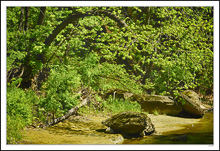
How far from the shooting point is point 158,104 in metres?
10.3

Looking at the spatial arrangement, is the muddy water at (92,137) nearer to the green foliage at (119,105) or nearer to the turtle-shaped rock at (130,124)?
the turtle-shaped rock at (130,124)

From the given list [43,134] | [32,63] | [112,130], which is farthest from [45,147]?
[32,63]

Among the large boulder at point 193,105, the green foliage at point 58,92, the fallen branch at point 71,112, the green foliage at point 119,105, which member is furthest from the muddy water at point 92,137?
the large boulder at point 193,105

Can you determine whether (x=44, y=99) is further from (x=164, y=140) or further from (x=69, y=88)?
(x=164, y=140)

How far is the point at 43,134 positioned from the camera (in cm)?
586

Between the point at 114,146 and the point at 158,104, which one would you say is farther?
the point at 158,104

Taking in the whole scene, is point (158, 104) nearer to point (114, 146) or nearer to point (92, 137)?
point (92, 137)

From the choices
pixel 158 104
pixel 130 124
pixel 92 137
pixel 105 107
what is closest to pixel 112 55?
pixel 130 124

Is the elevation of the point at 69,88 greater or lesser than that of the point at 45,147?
greater

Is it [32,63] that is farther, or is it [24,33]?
[32,63]

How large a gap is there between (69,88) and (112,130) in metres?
1.72

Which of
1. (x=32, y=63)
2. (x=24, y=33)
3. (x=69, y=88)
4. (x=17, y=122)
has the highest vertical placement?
(x=24, y=33)

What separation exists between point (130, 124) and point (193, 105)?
14.8 ft

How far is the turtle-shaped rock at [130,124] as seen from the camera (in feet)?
21.0
